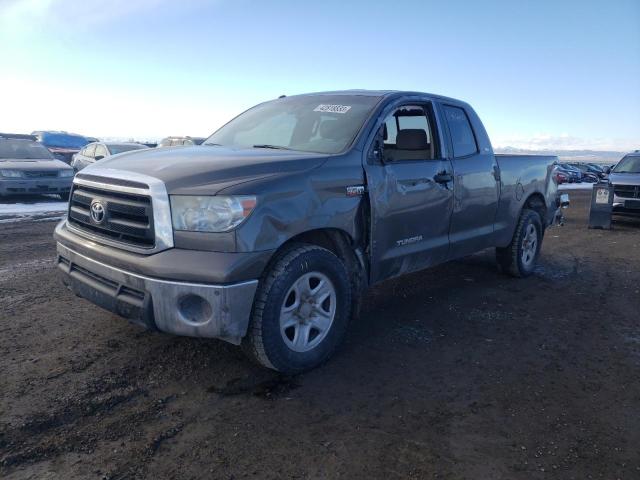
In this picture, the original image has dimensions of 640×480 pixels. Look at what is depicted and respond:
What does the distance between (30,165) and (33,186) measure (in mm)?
525

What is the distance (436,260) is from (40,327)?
330cm

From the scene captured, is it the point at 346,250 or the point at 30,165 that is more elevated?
the point at 30,165

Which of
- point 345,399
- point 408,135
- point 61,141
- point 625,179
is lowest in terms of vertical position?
point 345,399

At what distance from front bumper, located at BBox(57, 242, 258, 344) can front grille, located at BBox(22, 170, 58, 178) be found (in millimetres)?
9764

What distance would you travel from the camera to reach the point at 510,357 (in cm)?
374

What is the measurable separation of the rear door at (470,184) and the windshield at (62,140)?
82.7 feet

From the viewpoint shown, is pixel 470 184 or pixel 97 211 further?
pixel 470 184

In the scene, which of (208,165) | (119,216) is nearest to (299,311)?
(208,165)

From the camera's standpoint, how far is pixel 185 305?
2.86 metres

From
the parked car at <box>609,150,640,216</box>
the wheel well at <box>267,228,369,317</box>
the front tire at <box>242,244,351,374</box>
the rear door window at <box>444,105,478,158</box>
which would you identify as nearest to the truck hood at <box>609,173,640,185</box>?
the parked car at <box>609,150,640,216</box>

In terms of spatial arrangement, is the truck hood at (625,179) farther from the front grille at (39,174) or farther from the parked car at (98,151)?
the front grille at (39,174)

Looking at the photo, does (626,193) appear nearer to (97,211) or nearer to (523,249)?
(523,249)

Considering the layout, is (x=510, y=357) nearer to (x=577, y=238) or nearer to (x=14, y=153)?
(x=577, y=238)

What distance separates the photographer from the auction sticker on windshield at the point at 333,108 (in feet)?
13.4
